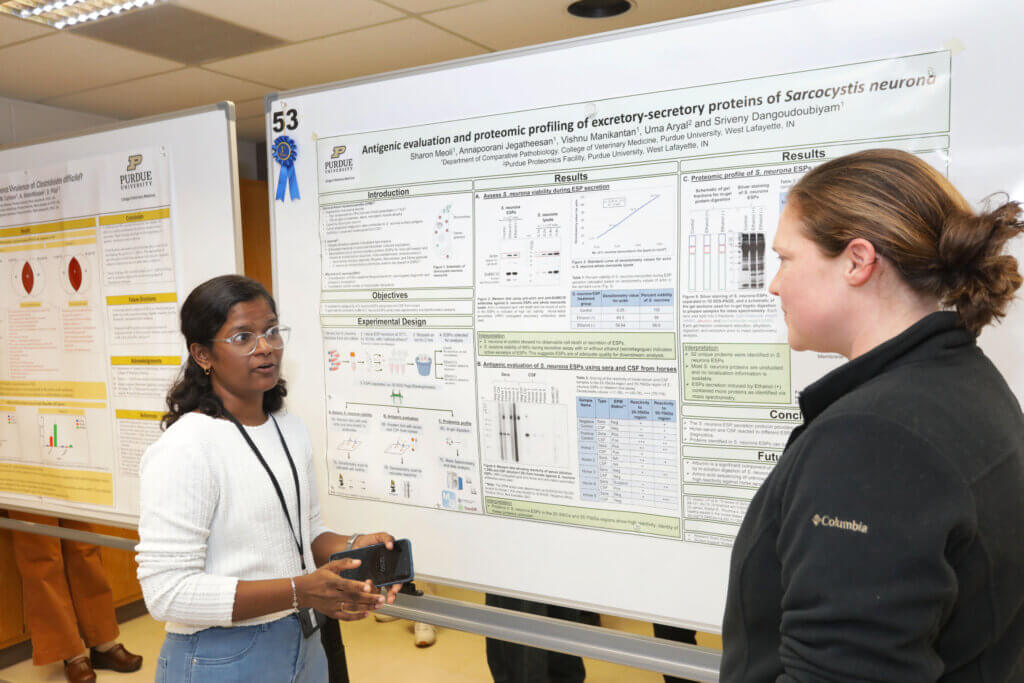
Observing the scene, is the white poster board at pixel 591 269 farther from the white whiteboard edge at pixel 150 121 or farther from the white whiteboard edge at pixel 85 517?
the white whiteboard edge at pixel 85 517

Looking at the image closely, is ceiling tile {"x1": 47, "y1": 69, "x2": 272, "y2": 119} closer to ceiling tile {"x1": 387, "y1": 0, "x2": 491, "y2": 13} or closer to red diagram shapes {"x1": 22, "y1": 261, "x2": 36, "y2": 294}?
ceiling tile {"x1": 387, "y1": 0, "x2": 491, "y2": 13}

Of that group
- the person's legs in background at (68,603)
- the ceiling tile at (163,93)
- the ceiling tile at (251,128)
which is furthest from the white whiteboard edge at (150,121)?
the ceiling tile at (251,128)

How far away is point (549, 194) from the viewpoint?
155cm

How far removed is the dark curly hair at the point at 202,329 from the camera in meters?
1.41

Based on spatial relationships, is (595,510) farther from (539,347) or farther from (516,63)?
(516,63)

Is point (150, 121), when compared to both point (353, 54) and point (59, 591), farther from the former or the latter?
point (59, 591)

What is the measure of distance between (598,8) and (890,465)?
9.29ft

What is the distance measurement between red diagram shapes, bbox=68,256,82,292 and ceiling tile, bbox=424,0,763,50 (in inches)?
67.6

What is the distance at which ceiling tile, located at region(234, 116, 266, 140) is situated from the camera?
4.73 meters

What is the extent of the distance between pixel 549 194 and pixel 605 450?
550mm

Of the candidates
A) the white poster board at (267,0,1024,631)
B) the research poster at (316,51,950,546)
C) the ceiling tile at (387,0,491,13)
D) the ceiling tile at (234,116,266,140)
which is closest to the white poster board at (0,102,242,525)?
the white poster board at (267,0,1024,631)

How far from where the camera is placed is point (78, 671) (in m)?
3.09

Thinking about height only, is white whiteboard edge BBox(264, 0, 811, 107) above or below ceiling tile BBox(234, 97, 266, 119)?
below

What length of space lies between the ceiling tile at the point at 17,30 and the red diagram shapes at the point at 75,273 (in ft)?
4.46
